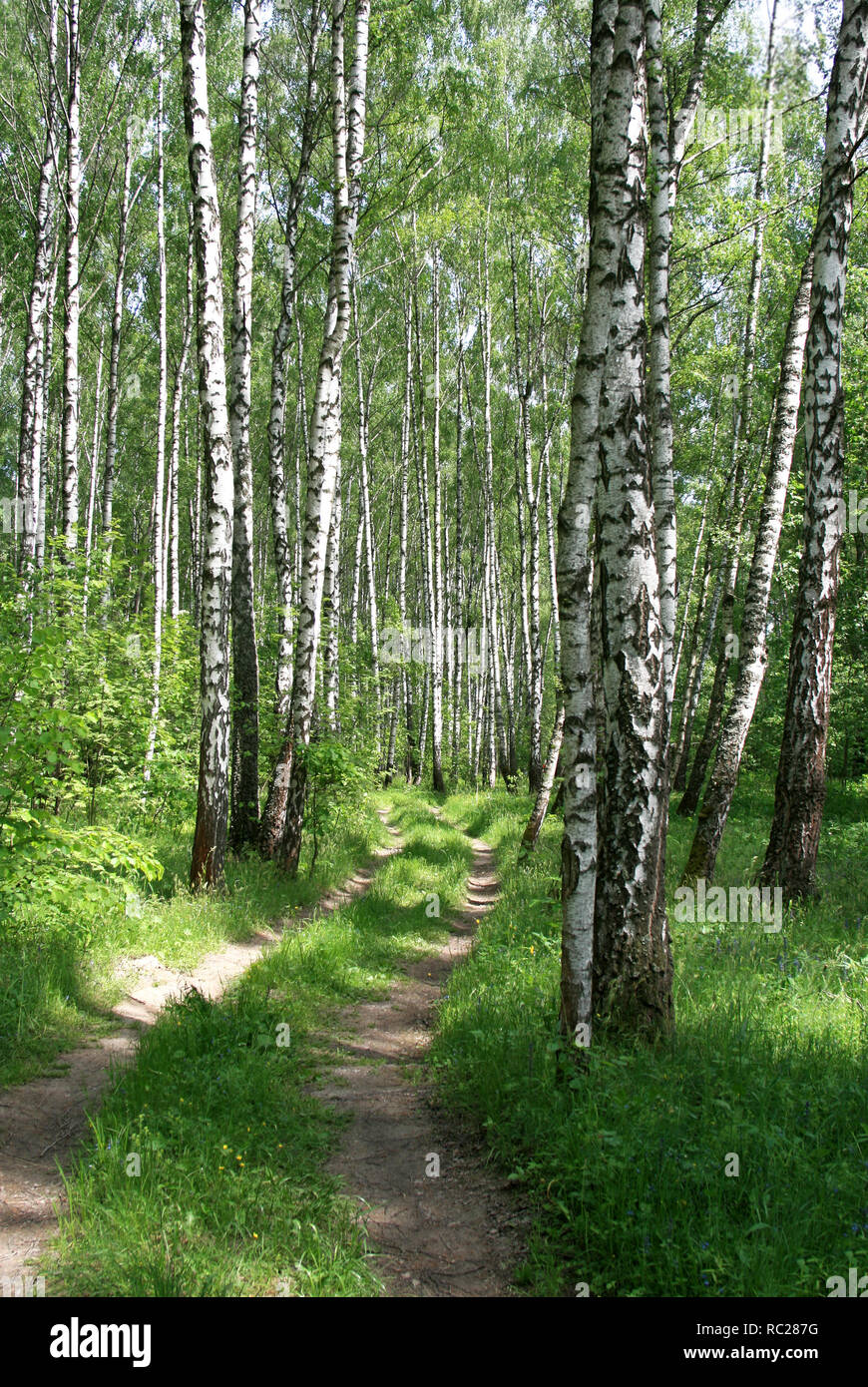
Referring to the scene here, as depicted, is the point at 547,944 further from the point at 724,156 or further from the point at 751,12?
the point at 751,12

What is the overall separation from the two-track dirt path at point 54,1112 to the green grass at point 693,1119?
75.7 inches

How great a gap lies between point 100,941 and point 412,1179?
3448 millimetres

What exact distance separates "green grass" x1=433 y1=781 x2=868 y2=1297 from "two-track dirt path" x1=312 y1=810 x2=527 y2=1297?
17 centimetres

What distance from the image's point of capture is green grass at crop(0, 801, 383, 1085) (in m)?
4.73

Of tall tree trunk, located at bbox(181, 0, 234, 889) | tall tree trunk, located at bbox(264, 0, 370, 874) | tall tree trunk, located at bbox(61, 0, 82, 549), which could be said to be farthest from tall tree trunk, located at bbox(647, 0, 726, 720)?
tall tree trunk, located at bbox(61, 0, 82, 549)

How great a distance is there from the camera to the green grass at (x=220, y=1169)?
9.05 ft

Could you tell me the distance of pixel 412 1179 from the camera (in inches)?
146

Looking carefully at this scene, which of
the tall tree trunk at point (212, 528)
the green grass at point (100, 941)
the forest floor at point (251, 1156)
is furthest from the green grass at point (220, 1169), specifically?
the tall tree trunk at point (212, 528)

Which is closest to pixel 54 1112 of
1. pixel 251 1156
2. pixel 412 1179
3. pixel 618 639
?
pixel 251 1156

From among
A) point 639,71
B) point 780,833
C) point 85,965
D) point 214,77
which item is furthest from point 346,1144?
point 214,77

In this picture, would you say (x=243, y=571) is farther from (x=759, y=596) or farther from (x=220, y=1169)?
(x=220, y=1169)

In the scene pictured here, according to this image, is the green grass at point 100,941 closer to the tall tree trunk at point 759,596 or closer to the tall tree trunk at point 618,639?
the tall tree trunk at point 618,639

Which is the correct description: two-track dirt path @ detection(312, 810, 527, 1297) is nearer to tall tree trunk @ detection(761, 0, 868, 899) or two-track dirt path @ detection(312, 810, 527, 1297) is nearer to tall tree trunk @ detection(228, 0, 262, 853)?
tall tree trunk @ detection(761, 0, 868, 899)
